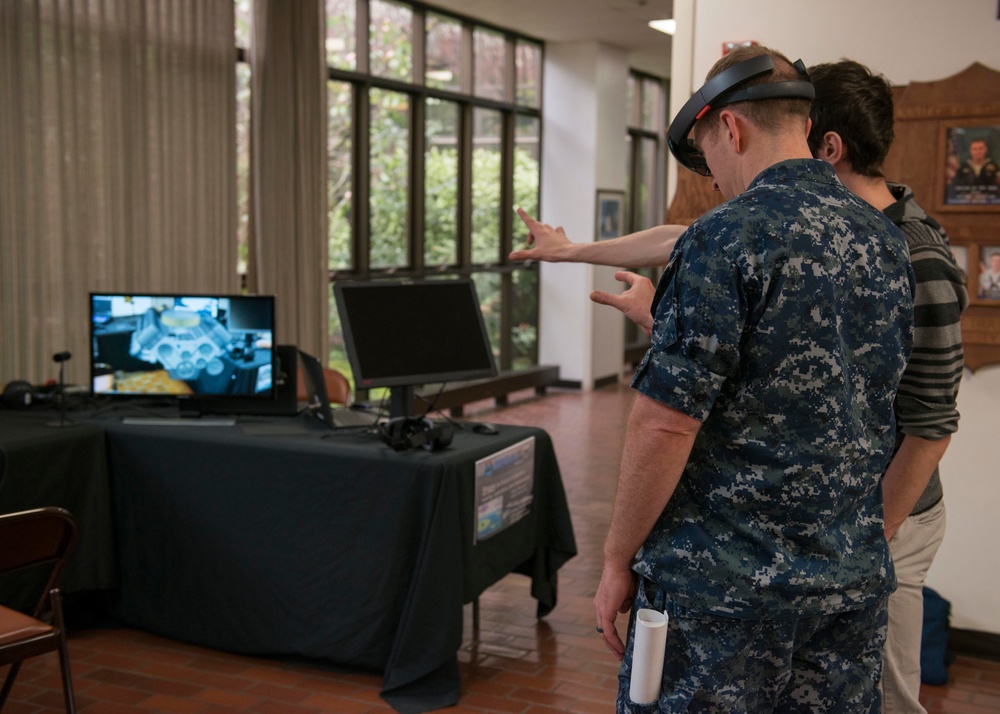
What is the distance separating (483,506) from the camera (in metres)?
3.48

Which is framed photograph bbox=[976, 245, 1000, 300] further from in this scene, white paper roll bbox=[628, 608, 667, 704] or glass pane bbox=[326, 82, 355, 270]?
glass pane bbox=[326, 82, 355, 270]

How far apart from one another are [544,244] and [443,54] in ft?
24.2

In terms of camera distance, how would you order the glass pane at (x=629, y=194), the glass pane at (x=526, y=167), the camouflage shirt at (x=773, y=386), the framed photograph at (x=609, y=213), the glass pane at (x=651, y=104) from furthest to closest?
the glass pane at (x=651, y=104), the glass pane at (x=629, y=194), the framed photograph at (x=609, y=213), the glass pane at (x=526, y=167), the camouflage shirt at (x=773, y=386)

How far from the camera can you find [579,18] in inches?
370

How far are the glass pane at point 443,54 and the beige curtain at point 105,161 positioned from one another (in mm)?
2937

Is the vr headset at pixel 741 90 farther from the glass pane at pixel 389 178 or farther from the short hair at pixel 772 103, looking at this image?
the glass pane at pixel 389 178

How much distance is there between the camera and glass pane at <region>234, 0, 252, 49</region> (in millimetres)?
6723

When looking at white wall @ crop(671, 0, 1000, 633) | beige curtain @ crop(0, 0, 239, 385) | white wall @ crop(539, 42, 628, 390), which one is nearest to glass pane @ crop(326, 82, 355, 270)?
beige curtain @ crop(0, 0, 239, 385)

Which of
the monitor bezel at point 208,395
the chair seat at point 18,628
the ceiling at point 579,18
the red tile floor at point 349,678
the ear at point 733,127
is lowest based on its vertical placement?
the red tile floor at point 349,678

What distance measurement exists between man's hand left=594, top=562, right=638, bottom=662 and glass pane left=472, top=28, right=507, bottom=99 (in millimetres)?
8710

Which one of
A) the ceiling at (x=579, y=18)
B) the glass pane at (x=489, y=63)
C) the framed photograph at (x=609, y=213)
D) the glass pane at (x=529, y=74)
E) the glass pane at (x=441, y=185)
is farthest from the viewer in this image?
the framed photograph at (x=609, y=213)

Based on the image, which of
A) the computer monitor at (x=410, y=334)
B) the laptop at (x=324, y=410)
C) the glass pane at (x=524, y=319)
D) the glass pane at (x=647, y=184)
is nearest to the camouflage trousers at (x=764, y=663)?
the computer monitor at (x=410, y=334)

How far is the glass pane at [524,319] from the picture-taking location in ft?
35.1

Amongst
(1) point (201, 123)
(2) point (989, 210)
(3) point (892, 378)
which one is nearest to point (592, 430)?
(1) point (201, 123)
